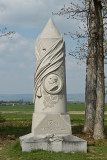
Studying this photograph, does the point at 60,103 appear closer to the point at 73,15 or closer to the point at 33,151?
the point at 33,151

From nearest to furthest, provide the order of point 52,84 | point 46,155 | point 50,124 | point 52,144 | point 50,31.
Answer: point 46,155 → point 52,144 → point 50,124 → point 52,84 → point 50,31

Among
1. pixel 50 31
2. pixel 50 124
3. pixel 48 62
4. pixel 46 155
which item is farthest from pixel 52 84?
pixel 46 155

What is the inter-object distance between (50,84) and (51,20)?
2.57m

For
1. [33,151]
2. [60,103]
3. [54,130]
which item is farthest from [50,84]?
[33,151]

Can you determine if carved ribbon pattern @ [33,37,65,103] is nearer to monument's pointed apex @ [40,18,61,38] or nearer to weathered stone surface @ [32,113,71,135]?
monument's pointed apex @ [40,18,61,38]

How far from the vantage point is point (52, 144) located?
36.3ft

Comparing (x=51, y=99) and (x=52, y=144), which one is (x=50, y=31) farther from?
(x=52, y=144)

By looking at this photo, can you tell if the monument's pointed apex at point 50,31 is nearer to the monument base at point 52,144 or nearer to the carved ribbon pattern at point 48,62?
the carved ribbon pattern at point 48,62

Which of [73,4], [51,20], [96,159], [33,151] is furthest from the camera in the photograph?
[73,4]

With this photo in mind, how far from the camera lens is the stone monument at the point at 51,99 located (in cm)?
1122

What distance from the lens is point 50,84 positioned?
11703 millimetres

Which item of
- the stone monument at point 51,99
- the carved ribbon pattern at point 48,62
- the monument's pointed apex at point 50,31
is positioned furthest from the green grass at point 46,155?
the monument's pointed apex at point 50,31

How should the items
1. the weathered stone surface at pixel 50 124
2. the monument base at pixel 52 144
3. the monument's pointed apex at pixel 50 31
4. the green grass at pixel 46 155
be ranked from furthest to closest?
the monument's pointed apex at pixel 50 31
the weathered stone surface at pixel 50 124
the monument base at pixel 52 144
the green grass at pixel 46 155

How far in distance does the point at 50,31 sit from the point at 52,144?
13.3ft
